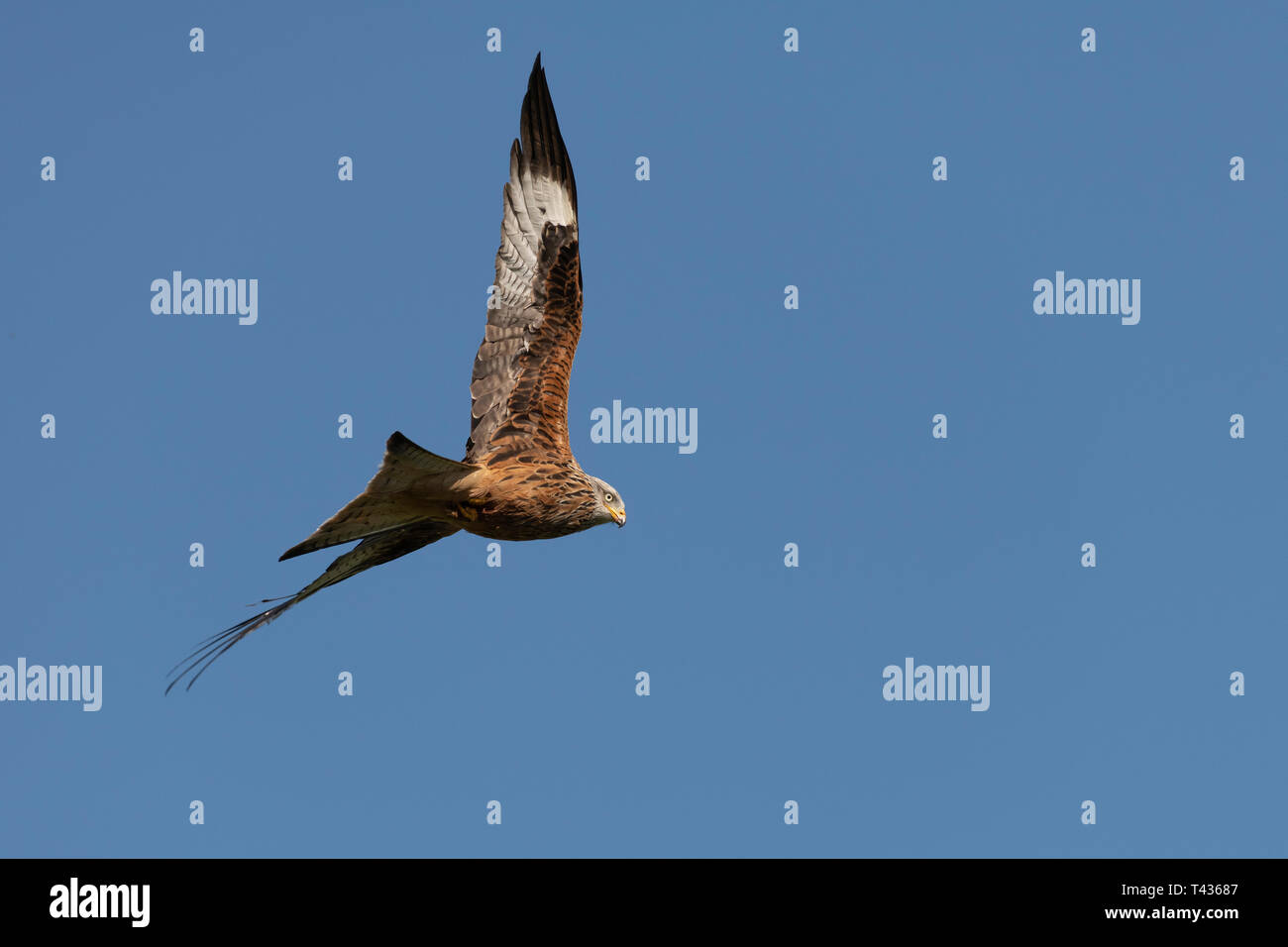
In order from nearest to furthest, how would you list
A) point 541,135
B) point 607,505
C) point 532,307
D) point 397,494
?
→ point 397,494 < point 607,505 < point 532,307 < point 541,135

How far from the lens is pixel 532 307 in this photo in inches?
545

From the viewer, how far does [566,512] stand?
501 inches

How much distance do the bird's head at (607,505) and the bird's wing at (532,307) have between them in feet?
1.46

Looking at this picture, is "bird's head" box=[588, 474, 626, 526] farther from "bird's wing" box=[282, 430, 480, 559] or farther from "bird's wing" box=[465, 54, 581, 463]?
"bird's wing" box=[282, 430, 480, 559]

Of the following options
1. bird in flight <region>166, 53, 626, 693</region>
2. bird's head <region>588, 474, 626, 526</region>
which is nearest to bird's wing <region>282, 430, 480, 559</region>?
bird in flight <region>166, 53, 626, 693</region>

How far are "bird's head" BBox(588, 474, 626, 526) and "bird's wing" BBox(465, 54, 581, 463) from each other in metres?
0.45

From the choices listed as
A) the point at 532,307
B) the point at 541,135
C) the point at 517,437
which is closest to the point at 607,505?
the point at 517,437

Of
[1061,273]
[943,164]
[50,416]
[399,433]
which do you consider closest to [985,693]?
[1061,273]

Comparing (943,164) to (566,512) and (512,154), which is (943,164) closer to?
(512,154)

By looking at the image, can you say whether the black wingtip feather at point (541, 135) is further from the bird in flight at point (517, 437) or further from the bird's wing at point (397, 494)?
the bird's wing at point (397, 494)

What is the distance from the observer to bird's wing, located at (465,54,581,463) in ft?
43.4

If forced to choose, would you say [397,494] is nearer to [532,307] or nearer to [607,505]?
[607,505]

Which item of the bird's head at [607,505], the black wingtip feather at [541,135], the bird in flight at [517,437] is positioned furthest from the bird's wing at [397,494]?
the black wingtip feather at [541,135]

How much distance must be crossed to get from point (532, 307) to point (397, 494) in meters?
2.47
